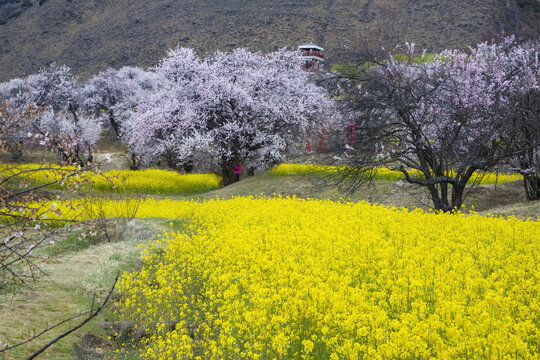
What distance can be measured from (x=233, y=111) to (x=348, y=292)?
21.6 metres

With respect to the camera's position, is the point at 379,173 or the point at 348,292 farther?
the point at 379,173

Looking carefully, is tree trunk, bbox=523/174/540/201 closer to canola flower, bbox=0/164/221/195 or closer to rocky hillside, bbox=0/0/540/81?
canola flower, bbox=0/164/221/195

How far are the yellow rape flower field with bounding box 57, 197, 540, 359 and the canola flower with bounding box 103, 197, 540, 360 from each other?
0.07ft

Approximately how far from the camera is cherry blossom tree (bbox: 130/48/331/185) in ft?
81.9

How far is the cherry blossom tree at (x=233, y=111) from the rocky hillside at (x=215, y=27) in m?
45.9

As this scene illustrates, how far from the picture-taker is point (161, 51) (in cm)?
7662

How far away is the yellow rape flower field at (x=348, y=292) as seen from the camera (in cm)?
368

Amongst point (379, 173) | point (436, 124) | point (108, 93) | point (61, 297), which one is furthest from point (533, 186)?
point (108, 93)

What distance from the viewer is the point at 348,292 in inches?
188

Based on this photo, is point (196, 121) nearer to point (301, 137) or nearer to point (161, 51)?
point (301, 137)

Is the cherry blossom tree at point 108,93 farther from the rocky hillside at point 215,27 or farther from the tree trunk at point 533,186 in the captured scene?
the tree trunk at point 533,186

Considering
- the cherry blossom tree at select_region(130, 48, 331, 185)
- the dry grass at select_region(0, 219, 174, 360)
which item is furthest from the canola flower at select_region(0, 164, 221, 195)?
the dry grass at select_region(0, 219, 174, 360)

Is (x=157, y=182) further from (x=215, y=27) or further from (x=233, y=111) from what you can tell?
(x=215, y=27)

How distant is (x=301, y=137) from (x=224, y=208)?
15645 millimetres
